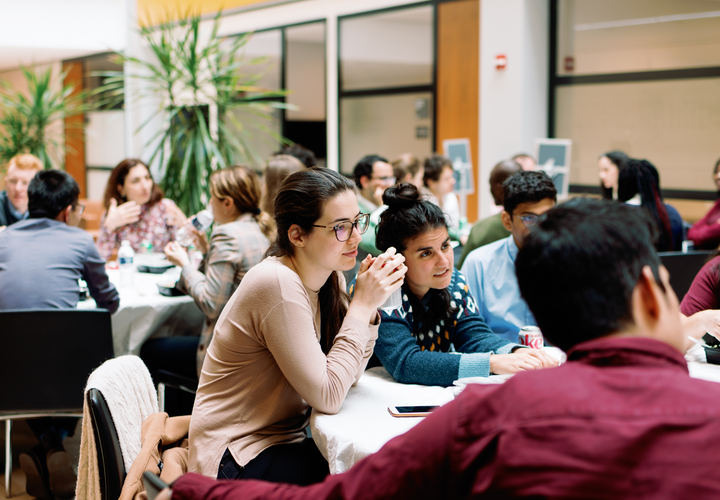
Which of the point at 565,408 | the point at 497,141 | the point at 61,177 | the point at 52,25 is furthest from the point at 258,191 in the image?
the point at 52,25

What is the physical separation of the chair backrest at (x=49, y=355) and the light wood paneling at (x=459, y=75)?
4.70 metres

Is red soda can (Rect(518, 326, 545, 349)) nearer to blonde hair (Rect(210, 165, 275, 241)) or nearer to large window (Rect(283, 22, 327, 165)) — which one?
blonde hair (Rect(210, 165, 275, 241))

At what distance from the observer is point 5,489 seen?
9.46 ft

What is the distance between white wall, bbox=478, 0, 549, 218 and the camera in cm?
607

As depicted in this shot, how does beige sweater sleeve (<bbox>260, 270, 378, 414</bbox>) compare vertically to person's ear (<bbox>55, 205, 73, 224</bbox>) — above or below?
below

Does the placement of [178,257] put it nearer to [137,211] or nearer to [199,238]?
[199,238]

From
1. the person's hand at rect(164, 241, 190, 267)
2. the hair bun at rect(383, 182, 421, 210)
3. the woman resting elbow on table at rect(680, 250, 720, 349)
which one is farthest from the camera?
the person's hand at rect(164, 241, 190, 267)

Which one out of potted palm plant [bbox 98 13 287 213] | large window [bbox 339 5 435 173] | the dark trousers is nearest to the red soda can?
the dark trousers

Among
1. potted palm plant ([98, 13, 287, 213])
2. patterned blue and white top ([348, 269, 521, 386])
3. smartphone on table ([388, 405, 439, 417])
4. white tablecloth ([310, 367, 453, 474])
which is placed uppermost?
potted palm plant ([98, 13, 287, 213])

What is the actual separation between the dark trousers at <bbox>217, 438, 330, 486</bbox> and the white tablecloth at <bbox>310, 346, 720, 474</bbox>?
0.12 m

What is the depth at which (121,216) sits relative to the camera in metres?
4.14

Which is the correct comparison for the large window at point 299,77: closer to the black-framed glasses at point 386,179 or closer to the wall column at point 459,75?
the wall column at point 459,75

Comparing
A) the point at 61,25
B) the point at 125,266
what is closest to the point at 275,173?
the point at 125,266

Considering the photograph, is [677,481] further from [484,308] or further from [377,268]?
[484,308]
